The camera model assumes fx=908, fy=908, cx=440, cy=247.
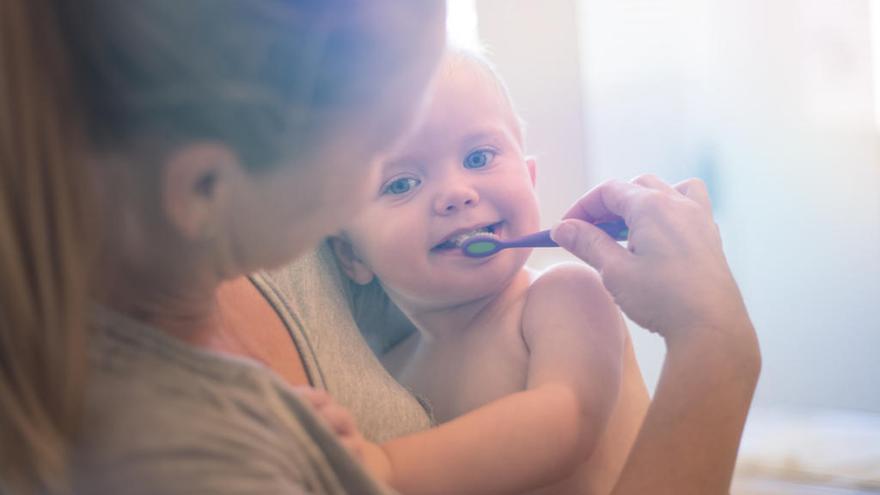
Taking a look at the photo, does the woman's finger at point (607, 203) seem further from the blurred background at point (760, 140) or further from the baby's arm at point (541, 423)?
the blurred background at point (760, 140)

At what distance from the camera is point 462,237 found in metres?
0.92

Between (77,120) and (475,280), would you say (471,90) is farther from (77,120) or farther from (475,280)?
(77,120)

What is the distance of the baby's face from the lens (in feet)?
3.02

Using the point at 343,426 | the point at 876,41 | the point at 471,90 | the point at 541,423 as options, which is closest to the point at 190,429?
the point at 343,426

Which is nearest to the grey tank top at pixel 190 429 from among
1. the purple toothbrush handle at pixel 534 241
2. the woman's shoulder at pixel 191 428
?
the woman's shoulder at pixel 191 428

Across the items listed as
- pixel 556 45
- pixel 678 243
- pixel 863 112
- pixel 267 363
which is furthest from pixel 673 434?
pixel 556 45

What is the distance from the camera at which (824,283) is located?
5.38 feet

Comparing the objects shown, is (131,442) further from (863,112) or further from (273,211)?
(863,112)

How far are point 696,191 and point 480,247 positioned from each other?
215mm

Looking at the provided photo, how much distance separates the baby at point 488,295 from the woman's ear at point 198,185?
0.37 meters

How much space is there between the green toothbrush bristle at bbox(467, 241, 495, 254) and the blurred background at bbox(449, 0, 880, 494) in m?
0.61

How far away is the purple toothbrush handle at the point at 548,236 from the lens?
2.77ft

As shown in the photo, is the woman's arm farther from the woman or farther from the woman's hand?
the woman

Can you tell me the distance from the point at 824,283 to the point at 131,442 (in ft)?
4.85
